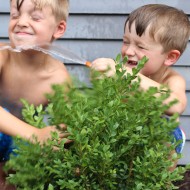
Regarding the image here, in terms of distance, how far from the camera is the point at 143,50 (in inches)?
107

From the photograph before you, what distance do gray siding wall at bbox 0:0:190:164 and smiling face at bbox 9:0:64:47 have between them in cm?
129

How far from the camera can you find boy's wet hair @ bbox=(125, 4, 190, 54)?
9.05 ft

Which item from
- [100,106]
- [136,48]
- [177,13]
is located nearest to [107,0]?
[177,13]

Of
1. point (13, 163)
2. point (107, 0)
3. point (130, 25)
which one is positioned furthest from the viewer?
point (107, 0)

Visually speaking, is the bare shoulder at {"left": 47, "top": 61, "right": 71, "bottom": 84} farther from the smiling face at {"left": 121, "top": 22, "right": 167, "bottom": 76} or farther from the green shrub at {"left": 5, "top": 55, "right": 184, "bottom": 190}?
the green shrub at {"left": 5, "top": 55, "right": 184, "bottom": 190}

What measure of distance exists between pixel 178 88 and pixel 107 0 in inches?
56.3

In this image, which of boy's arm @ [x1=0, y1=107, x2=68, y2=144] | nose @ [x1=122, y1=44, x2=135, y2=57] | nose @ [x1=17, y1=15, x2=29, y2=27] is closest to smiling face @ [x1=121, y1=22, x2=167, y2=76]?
nose @ [x1=122, y1=44, x2=135, y2=57]

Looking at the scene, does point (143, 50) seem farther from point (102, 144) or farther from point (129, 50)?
point (102, 144)

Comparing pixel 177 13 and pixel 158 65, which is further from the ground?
pixel 177 13

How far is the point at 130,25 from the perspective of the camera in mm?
2811

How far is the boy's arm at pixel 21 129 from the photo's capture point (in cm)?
173

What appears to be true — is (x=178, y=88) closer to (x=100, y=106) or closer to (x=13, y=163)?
(x=100, y=106)

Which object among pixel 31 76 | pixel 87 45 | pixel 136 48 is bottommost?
pixel 87 45

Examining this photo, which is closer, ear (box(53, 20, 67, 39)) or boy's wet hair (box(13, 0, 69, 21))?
boy's wet hair (box(13, 0, 69, 21))
